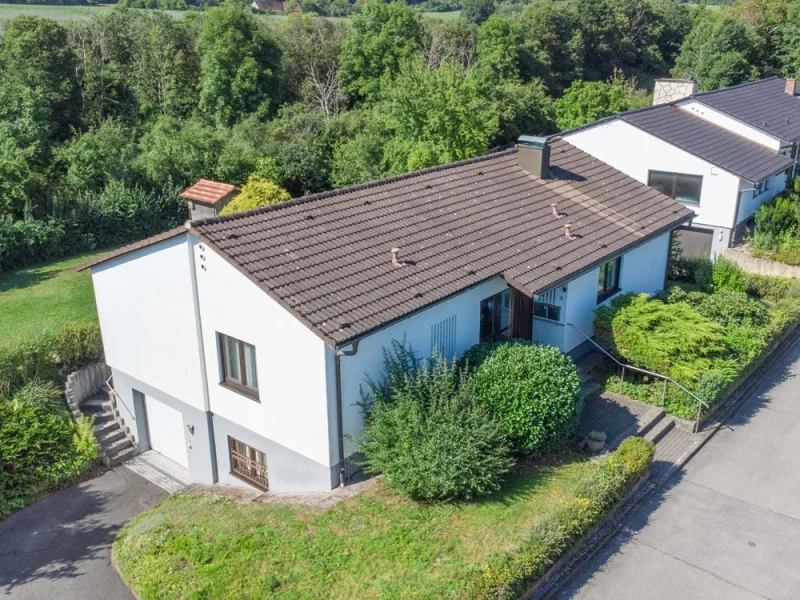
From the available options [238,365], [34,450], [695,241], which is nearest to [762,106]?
[695,241]

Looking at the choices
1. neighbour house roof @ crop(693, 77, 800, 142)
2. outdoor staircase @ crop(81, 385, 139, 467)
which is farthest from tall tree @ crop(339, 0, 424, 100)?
outdoor staircase @ crop(81, 385, 139, 467)

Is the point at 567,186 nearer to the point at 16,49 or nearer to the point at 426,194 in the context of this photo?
the point at 426,194

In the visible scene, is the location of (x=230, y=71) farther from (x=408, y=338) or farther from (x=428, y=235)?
(x=408, y=338)

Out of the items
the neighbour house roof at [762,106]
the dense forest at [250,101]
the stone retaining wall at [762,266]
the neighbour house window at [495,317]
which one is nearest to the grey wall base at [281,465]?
the neighbour house window at [495,317]

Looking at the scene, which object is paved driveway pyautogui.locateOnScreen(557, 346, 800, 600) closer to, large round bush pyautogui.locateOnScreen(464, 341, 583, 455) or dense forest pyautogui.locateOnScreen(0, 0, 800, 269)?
large round bush pyautogui.locateOnScreen(464, 341, 583, 455)

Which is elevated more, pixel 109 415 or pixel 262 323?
pixel 262 323

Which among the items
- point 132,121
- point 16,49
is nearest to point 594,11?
point 132,121
